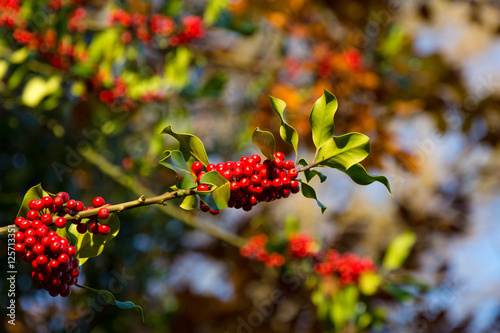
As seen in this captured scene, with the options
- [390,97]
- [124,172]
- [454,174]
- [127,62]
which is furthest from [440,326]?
[127,62]

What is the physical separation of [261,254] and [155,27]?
1077 millimetres

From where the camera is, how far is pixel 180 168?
92 centimetres

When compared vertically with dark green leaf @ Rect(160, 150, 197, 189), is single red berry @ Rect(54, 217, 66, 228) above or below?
below

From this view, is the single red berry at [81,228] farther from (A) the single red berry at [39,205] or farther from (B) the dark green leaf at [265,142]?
(B) the dark green leaf at [265,142]

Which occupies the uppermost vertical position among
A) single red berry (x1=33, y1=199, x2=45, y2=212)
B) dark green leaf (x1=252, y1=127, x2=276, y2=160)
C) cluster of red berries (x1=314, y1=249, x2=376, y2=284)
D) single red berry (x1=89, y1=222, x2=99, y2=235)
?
dark green leaf (x1=252, y1=127, x2=276, y2=160)

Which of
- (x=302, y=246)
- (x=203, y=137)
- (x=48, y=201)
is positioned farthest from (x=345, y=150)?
(x=203, y=137)

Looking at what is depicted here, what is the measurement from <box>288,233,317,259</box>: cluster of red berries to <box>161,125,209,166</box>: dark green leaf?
1.26m

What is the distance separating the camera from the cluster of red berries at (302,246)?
2.15 meters

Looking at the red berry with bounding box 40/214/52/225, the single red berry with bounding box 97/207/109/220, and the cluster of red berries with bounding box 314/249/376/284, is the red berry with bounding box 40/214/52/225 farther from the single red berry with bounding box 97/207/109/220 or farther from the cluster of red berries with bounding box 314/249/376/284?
the cluster of red berries with bounding box 314/249/376/284

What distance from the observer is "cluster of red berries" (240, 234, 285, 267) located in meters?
2.18

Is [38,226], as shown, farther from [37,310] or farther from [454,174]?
[454,174]

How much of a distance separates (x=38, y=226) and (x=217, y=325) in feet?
7.33

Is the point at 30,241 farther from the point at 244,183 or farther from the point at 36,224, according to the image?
the point at 244,183

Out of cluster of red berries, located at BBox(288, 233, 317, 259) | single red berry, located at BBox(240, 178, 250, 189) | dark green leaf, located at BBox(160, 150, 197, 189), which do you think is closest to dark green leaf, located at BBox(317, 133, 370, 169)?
single red berry, located at BBox(240, 178, 250, 189)
